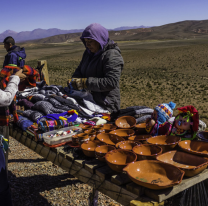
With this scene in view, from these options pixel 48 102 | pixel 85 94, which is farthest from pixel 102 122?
pixel 48 102

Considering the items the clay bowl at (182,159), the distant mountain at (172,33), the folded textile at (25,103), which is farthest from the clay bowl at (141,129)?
the distant mountain at (172,33)

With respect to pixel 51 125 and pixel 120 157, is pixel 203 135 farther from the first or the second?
pixel 51 125

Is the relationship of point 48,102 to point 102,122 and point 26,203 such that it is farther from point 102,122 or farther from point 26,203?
point 26,203

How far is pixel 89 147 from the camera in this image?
2135 mm

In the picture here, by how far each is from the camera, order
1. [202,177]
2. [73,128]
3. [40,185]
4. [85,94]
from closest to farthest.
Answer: [202,177] < [73,128] < [85,94] < [40,185]

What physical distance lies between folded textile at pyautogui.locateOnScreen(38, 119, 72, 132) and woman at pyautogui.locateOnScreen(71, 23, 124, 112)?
1.86 ft

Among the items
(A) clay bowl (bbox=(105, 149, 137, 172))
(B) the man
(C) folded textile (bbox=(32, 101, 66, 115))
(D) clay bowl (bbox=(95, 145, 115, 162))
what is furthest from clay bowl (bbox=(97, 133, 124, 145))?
(B) the man

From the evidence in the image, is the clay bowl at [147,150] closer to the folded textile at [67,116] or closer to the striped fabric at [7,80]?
the folded textile at [67,116]

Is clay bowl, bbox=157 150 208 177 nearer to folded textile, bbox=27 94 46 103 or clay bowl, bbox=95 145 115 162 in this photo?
clay bowl, bbox=95 145 115 162

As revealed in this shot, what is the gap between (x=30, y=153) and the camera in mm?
5125

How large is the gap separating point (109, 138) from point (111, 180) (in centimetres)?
67

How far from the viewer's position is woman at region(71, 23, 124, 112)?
2.99 meters

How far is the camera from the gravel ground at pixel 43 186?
355 centimetres

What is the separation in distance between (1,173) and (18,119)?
4.23 ft
